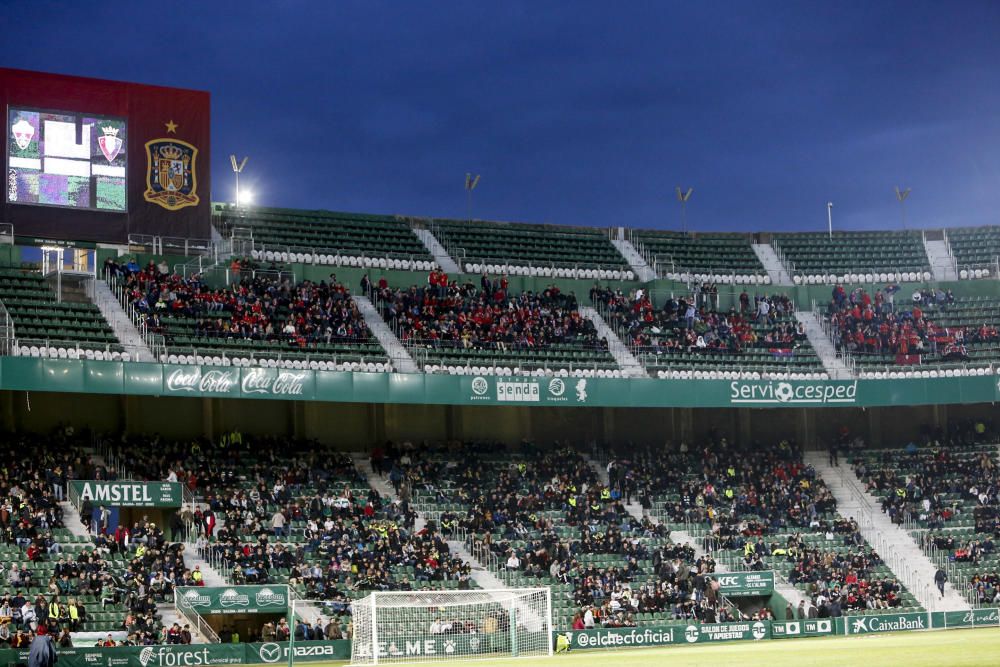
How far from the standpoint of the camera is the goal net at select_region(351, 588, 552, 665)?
122ft

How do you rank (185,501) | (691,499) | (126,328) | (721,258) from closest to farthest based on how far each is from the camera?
(185,501) → (126,328) → (691,499) → (721,258)

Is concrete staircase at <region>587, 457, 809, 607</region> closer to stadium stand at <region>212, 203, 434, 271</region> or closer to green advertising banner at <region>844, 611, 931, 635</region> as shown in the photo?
green advertising banner at <region>844, 611, 931, 635</region>

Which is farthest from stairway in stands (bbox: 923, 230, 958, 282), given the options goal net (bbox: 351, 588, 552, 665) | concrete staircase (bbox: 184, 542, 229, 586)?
concrete staircase (bbox: 184, 542, 229, 586)

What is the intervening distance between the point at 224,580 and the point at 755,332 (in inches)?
1122

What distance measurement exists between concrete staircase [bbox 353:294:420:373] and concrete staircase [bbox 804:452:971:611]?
60.0 feet

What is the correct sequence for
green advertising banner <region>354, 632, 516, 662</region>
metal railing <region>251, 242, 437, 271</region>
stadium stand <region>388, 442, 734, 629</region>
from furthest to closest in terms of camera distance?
metal railing <region>251, 242, 437, 271</region> < stadium stand <region>388, 442, 734, 629</region> < green advertising banner <region>354, 632, 516, 662</region>

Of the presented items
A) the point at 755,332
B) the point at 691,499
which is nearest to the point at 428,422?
the point at 691,499

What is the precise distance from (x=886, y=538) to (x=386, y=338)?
21.1 meters

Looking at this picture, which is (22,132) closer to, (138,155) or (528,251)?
(138,155)

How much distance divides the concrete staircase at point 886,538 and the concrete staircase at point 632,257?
11948 millimetres

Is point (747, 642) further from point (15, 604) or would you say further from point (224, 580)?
point (15, 604)

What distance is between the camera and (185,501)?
44344 millimetres

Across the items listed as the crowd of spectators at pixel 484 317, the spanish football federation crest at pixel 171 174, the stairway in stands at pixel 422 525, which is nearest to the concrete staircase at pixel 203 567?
the stairway in stands at pixel 422 525

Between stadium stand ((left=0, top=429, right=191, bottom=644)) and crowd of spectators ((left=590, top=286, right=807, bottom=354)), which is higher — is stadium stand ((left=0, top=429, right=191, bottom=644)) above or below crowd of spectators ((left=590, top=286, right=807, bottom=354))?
below
